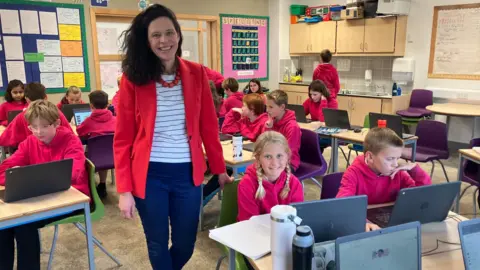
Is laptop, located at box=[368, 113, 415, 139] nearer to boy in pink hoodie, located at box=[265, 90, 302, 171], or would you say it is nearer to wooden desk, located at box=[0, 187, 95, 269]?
boy in pink hoodie, located at box=[265, 90, 302, 171]

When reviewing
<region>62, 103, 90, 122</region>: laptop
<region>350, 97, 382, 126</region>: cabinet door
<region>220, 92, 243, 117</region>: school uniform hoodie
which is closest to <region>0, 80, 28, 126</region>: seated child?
<region>62, 103, 90, 122</region>: laptop

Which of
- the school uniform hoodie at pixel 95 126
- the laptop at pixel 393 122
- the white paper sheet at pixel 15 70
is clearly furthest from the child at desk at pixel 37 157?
the white paper sheet at pixel 15 70

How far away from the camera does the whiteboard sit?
19.0 ft

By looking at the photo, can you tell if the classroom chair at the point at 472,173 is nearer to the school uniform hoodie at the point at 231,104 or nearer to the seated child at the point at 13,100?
the school uniform hoodie at the point at 231,104

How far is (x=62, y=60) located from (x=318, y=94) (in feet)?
12.4

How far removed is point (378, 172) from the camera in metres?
2.01

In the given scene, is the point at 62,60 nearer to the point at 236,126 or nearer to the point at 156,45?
the point at 236,126

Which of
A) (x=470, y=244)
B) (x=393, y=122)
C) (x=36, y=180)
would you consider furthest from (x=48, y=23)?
(x=470, y=244)

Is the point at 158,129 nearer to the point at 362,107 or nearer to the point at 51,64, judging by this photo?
the point at 51,64

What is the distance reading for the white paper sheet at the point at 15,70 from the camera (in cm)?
548

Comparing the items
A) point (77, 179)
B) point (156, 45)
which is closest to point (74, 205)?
point (77, 179)

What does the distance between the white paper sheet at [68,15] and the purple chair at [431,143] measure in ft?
16.1

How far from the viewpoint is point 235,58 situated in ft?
25.8

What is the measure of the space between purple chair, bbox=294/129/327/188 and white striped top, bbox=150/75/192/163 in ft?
5.82
